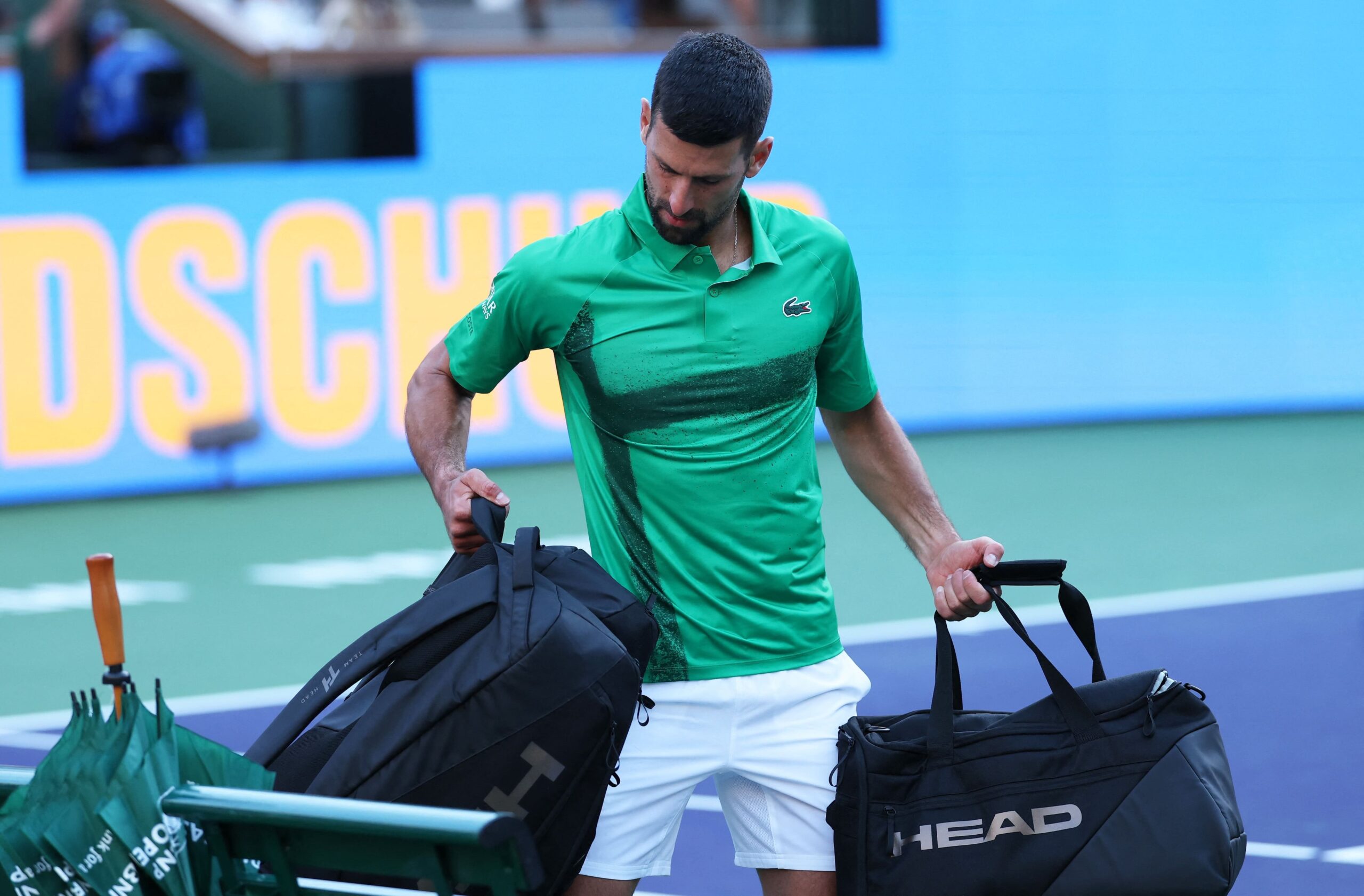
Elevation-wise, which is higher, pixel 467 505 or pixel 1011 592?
pixel 467 505

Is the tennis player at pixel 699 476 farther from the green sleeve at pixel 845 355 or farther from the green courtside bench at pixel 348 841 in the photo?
the green courtside bench at pixel 348 841

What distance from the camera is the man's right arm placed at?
9.86ft

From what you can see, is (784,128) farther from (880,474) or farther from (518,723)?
(518,723)

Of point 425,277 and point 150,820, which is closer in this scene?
point 150,820

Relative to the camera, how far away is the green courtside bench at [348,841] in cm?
197

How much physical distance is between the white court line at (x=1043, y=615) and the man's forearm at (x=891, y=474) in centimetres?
370

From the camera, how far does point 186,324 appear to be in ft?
36.3

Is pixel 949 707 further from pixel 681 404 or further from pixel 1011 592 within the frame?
pixel 1011 592

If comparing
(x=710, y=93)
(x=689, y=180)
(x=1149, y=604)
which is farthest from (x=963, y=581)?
(x=1149, y=604)

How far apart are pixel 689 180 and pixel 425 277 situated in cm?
884

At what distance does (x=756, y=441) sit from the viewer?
121 inches

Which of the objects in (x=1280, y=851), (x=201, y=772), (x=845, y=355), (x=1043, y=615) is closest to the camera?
(x=201, y=772)

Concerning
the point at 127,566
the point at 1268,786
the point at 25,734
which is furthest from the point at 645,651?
the point at 127,566

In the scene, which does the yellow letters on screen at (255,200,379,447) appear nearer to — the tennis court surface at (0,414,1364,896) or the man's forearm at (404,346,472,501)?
the tennis court surface at (0,414,1364,896)
